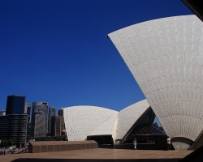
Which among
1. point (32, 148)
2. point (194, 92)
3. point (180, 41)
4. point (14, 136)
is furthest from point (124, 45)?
point (14, 136)

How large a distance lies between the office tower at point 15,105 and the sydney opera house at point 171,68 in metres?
177

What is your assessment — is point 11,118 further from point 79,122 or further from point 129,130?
point 129,130

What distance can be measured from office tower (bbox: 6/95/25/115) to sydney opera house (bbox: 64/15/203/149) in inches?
6951

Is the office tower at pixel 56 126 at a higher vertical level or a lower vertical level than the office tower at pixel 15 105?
lower

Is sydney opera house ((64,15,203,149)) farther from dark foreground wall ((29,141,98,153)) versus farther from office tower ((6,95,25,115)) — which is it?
office tower ((6,95,25,115))

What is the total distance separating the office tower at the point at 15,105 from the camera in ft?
584

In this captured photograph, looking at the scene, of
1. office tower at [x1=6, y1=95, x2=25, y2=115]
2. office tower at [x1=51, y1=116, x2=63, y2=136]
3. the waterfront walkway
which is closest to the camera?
the waterfront walkway

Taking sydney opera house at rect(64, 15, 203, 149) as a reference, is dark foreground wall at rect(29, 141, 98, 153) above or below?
below

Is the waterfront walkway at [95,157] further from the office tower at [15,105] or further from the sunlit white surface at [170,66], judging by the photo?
the office tower at [15,105]

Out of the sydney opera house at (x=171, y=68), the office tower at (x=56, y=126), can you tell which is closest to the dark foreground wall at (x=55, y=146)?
the sydney opera house at (x=171, y=68)

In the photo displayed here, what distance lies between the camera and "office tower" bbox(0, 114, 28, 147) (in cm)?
11012

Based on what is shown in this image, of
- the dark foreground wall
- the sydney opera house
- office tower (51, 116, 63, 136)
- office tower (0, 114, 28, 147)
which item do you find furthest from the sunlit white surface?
office tower (51, 116, 63, 136)

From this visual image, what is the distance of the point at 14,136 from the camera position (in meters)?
111

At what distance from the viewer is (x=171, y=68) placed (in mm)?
16344
